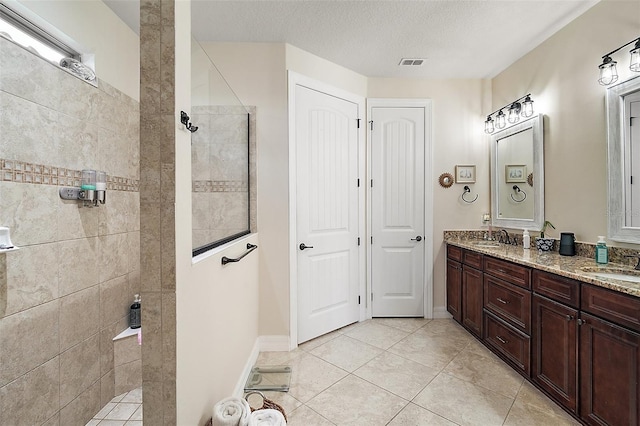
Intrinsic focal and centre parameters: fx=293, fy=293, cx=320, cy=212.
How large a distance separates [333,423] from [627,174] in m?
2.40

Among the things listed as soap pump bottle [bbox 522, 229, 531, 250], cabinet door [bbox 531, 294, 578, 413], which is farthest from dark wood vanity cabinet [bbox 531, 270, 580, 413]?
soap pump bottle [bbox 522, 229, 531, 250]

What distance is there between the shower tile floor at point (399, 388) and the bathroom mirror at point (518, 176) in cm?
126

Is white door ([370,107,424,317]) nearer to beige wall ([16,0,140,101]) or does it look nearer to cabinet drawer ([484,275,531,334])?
cabinet drawer ([484,275,531,334])

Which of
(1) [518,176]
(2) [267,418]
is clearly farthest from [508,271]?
(2) [267,418]

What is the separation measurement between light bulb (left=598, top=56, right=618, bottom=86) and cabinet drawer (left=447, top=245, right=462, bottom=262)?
1667mm

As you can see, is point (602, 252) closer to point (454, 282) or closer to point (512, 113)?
point (454, 282)

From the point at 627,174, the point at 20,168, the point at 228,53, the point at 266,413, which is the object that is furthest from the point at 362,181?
the point at 20,168

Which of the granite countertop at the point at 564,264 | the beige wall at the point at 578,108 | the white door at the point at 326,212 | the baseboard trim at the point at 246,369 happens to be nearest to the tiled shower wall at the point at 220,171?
the white door at the point at 326,212

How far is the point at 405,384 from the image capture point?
2.04 m

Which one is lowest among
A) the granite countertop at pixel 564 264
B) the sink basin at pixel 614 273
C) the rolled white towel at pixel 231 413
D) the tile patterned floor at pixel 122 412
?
the tile patterned floor at pixel 122 412

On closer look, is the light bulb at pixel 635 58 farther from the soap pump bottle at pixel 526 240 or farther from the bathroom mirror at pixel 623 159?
the soap pump bottle at pixel 526 240

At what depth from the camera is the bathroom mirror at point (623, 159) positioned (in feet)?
6.01

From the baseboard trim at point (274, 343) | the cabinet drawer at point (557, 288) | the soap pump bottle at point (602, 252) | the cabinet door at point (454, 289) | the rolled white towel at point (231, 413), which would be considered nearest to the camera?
the rolled white towel at point (231, 413)

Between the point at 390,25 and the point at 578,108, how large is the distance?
1.56m
